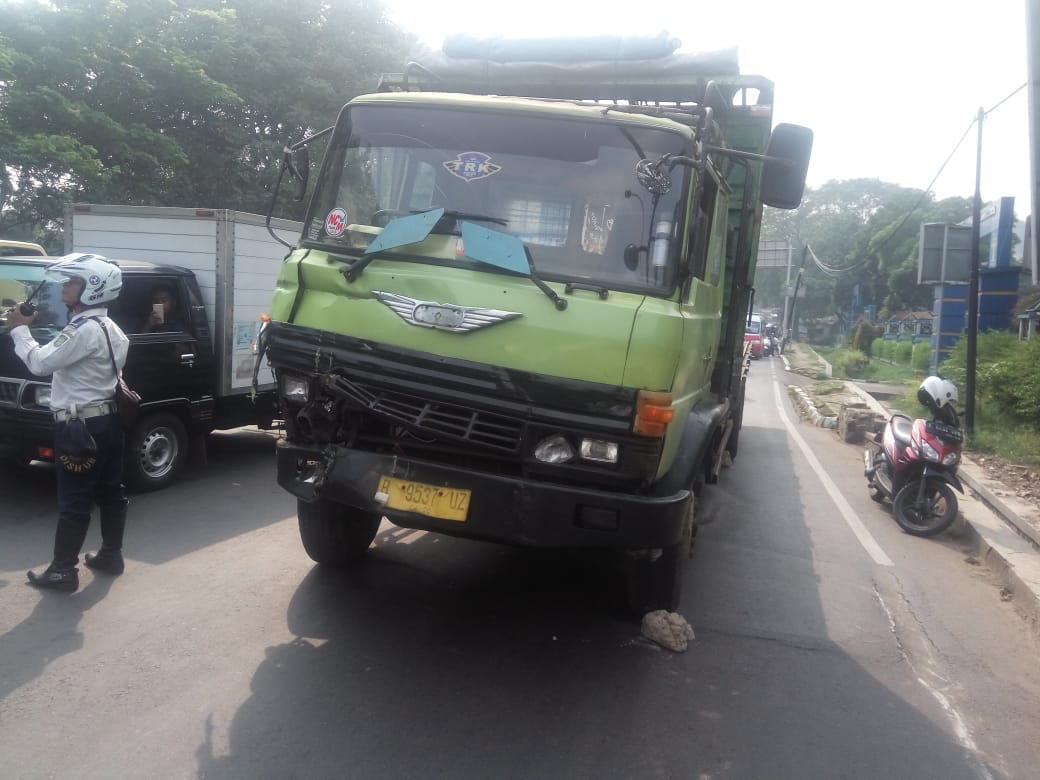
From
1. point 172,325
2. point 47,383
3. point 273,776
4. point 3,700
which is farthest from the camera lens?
point 172,325

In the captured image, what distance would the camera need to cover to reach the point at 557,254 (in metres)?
4.22

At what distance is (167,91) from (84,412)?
11.7 m

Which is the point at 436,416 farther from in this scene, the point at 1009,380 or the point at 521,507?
the point at 1009,380

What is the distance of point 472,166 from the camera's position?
14.6ft

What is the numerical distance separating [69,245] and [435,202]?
562 cm

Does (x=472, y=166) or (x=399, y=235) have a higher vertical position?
(x=472, y=166)

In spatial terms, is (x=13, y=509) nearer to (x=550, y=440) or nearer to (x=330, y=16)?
(x=550, y=440)

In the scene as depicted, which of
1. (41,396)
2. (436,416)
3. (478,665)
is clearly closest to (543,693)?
(478,665)

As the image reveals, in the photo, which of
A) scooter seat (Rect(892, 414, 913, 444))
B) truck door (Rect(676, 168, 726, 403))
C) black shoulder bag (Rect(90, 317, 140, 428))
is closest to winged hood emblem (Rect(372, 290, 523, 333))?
truck door (Rect(676, 168, 726, 403))

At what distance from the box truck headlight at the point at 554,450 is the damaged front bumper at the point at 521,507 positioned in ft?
0.40

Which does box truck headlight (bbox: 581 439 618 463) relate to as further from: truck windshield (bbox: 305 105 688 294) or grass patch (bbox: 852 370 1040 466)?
grass patch (bbox: 852 370 1040 466)

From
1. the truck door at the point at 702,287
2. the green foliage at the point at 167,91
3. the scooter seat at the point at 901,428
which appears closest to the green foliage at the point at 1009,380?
the scooter seat at the point at 901,428

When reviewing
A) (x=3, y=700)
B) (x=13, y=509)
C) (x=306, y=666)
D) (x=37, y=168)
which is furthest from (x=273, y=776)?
(x=37, y=168)

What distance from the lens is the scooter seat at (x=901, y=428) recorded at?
8.25 m
